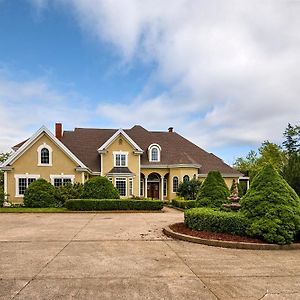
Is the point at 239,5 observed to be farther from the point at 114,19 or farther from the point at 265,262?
the point at 265,262

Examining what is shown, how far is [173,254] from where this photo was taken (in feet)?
27.6

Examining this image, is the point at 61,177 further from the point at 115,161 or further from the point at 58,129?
the point at 58,129

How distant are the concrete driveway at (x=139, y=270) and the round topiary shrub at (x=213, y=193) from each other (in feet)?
14.8

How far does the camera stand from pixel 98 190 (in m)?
24.4

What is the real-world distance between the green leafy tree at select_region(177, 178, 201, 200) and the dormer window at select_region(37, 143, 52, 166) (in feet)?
Result: 40.2

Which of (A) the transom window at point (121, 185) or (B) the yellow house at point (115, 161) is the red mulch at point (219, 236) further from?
(A) the transom window at point (121, 185)

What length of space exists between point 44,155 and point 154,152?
464 inches

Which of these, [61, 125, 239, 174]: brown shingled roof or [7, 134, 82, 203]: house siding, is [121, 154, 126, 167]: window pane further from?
[7, 134, 82, 203]: house siding

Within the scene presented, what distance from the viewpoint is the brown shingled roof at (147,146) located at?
34.8 metres

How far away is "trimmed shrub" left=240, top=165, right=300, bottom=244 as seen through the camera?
9602 millimetres

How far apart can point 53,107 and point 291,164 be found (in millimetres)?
22920

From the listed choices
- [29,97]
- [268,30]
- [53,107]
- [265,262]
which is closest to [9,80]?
[29,97]

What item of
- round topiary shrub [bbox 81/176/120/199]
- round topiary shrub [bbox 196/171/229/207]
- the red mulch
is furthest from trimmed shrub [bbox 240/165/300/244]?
round topiary shrub [bbox 81/176/120/199]

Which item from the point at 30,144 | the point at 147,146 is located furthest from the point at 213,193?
the point at 147,146
